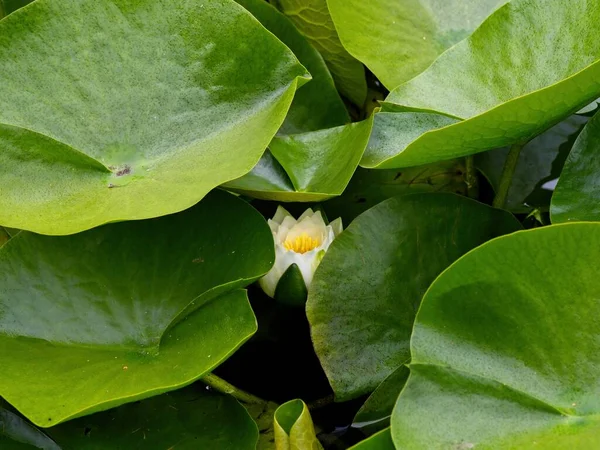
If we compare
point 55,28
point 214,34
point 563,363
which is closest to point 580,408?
point 563,363

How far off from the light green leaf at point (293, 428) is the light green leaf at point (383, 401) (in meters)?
0.09

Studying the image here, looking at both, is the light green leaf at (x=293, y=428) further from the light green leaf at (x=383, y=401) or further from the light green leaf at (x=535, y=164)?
the light green leaf at (x=535, y=164)

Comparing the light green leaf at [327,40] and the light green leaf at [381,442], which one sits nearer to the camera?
the light green leaf at [381,442]

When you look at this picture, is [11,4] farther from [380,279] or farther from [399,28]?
[380,279]

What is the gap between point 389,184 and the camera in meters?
1.03

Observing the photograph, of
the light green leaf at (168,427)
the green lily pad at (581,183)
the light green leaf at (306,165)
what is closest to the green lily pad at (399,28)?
the light green leaf at (306,165)

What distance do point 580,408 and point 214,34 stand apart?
0.55 meters

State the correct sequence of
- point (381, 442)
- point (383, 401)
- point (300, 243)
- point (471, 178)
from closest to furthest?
point (381, 442) → point (383, 401) → point (300, 243) → point (471, 178)

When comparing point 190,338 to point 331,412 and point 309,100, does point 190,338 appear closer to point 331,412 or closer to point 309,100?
point 331,412

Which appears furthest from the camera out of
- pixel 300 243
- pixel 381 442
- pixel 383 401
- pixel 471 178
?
pixel 471 178

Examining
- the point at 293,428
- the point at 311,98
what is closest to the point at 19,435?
the point at 293,428

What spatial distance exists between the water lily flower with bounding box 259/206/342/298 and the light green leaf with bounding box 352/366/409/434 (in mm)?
146

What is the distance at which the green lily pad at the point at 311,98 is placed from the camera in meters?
1.01

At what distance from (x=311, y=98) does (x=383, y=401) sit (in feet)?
1.43
